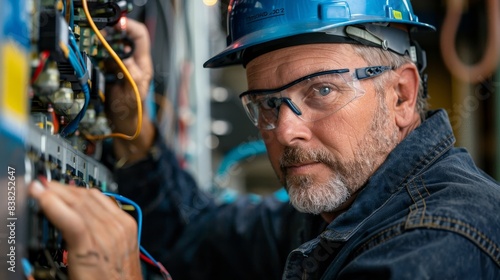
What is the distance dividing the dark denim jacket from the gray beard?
0.06 m

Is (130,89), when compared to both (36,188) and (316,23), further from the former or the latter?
(36,188)

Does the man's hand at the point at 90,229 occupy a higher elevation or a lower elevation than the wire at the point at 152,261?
higher

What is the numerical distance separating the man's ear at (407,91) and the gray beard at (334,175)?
0.37 feet

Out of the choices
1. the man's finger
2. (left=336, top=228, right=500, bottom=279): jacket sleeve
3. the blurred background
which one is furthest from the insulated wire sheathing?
the man's finger

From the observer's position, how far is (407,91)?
1.62 m

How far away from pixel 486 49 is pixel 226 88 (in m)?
1.84

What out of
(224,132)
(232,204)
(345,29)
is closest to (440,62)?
(224,132)

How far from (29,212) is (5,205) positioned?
0.07m

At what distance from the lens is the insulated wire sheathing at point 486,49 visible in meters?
3.61

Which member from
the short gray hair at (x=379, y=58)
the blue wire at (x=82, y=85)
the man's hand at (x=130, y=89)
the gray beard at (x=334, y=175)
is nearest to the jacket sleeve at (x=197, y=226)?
the man's hand at (x=130, y=89)

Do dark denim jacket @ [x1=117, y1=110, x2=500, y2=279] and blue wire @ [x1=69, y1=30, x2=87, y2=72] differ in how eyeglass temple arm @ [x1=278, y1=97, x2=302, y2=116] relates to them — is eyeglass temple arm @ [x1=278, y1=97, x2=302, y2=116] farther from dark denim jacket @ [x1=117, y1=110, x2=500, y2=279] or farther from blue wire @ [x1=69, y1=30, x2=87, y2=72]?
blue wire @ [x1=69, y1=30, x2=87, y2=72]

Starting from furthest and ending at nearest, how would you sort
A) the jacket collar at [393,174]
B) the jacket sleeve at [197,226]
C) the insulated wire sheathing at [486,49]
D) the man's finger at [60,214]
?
the insulated wire sheathing at [486,49] < the jacket sleeve at [197,226] < the jacket collar at [393,174] < the man's finger at [60,214]

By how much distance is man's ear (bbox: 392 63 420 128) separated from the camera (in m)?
1.60

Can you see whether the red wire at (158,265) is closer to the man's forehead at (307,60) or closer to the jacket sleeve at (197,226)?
the man's forehead at (307,60)
